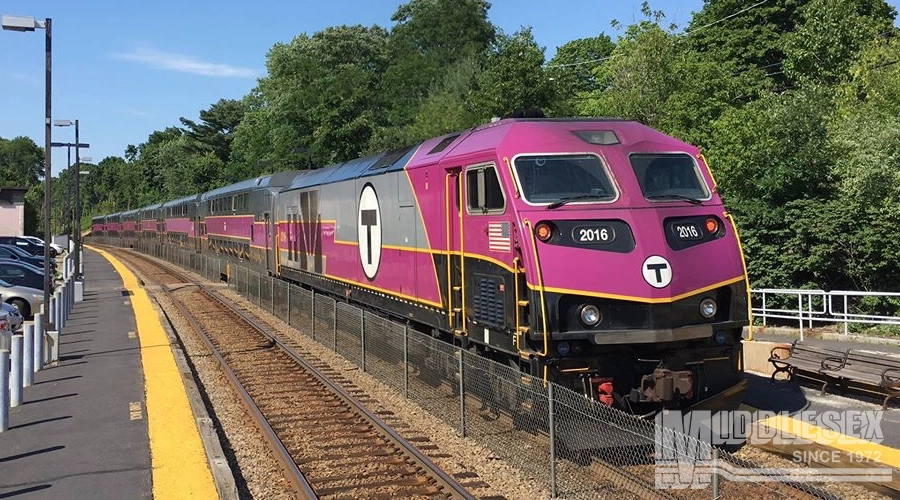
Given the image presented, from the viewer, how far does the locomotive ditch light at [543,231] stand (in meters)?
8.02

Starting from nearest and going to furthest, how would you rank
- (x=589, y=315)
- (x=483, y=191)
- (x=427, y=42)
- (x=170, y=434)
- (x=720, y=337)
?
(x=589, y=315), (x=720, y=337), (x=483, y=191), (x=170, y=434), (x=427, y=42)

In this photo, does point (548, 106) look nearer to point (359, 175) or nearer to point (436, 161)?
point (359, 175)

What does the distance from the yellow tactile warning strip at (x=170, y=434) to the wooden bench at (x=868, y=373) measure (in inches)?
340

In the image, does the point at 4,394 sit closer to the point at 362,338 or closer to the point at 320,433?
the point at 320,433

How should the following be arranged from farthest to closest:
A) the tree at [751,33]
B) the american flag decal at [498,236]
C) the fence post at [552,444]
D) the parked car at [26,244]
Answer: the parked car at [26,244] < the tree at [751,33] < the american flag decal at [498,236] < the fence post at [552,444]

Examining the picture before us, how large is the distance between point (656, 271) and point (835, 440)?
10.9ft

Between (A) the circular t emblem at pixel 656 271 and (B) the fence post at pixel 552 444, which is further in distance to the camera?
(A) the circular t emblem at pixel 656 271

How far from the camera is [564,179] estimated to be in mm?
8570

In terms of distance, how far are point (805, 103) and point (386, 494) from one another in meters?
18.8

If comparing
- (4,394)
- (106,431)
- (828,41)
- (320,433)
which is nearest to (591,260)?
(320,433)

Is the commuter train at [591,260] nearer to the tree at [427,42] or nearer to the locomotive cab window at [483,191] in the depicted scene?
the locomotive cab window at [483,191]

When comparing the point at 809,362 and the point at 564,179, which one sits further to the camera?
the point at 809,362

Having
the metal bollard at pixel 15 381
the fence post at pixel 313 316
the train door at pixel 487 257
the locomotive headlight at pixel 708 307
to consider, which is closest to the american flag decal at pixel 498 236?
the train door at pixel 487 257

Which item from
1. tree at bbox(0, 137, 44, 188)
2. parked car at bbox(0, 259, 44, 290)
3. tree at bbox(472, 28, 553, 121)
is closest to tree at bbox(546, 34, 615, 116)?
tree at bbox(472, 28, 553, 121)
